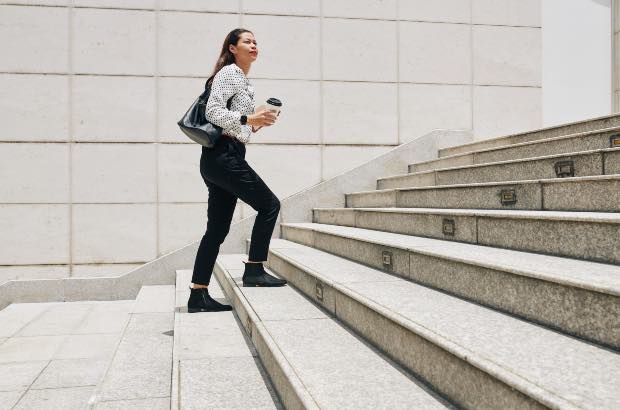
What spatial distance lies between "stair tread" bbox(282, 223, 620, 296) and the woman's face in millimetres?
1546

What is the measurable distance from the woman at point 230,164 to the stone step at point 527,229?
1.15 meters

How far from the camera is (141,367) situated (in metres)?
3.17

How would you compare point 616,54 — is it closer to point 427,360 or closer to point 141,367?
point 427,360

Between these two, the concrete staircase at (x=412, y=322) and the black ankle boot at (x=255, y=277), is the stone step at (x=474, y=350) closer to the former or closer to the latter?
the concrete staircase at (x=412, y=322)

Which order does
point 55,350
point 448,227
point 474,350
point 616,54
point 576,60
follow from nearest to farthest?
point 474,350, point 448,227, point 55,350, point 616,54, point 576,60

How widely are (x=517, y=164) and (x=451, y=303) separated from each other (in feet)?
6.57

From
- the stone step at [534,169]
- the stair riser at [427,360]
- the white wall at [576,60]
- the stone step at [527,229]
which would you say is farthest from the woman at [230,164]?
the white wall at [576,60]

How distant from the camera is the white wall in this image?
757cm

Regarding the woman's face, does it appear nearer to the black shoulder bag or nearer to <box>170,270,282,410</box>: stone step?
the black shoulder bag

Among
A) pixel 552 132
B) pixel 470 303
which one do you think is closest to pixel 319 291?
pixel 470 303

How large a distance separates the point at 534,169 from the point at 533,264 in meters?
1.84

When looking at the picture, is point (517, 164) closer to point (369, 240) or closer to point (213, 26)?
point (369, 240)

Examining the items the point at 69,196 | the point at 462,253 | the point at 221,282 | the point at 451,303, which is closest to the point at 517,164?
the point at 462,253

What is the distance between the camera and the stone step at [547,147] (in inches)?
151
